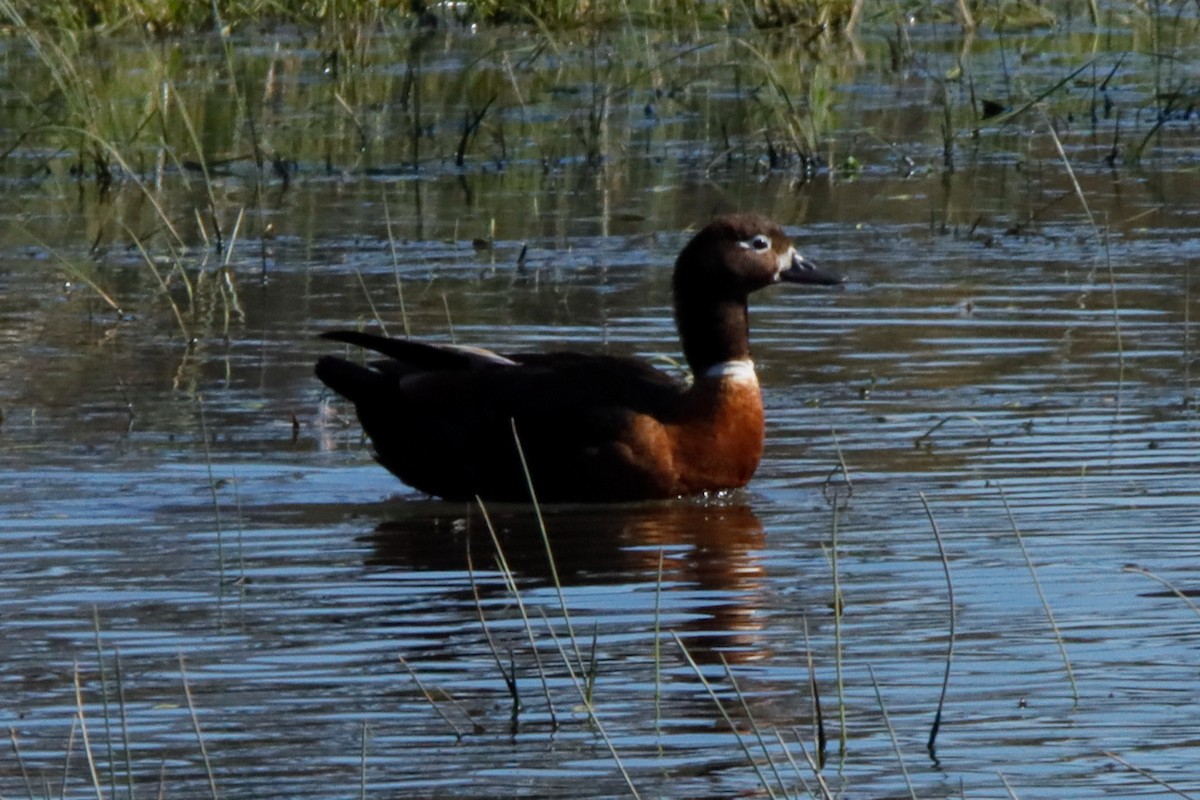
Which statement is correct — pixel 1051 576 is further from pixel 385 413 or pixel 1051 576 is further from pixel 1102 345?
pixel 1102 345

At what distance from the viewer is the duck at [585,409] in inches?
285

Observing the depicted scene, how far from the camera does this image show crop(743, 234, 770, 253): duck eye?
7785mm

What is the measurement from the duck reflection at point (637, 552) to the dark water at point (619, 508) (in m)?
0.02

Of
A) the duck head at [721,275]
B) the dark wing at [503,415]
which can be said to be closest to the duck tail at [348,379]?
the dark wing at [503,415]

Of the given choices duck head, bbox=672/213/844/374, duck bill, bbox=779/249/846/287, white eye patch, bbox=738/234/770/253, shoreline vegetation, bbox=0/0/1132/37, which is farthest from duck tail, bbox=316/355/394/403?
shoreline vegetation, bbox=0/0/1132/37

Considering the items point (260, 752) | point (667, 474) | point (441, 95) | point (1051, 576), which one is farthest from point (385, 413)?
point (441, 95)

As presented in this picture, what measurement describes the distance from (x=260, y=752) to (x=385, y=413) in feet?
9.51

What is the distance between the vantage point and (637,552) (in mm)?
6602

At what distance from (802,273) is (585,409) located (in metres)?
1.03

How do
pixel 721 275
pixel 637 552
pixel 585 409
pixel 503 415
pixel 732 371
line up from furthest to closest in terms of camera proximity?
pixel 721 275 < pixel 732 371 < pixel 503 415 < pixel 585 409 < pixel 637 552

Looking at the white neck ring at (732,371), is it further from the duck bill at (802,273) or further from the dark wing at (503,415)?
the duck bill at (802,273)

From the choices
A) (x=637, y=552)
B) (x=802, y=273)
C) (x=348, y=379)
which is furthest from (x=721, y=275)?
(x=637, y=552)

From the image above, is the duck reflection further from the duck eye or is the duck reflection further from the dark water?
the duck eye

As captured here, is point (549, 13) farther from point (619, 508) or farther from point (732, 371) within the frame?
point (619, 508)
